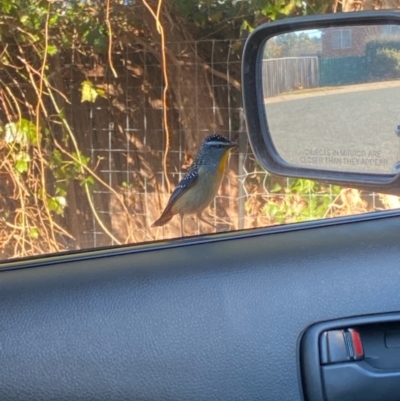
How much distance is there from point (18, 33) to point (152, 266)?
12.9 feet

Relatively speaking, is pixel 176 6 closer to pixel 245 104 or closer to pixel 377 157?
pixel 245 104

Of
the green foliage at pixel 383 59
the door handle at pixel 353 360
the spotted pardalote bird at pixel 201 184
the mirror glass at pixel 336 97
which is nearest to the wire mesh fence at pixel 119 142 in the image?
the spotted pardalote bird at pixel 201 184

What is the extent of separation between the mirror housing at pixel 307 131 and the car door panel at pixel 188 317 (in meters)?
0.36

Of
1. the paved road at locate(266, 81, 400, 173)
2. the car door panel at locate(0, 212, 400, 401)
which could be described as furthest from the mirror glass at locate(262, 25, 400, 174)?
the car door panel at locate(0, 212, 400, 401)

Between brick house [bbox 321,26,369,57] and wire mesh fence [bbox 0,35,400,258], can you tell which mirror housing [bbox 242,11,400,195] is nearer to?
brick house [bbox 321,26,369,57]

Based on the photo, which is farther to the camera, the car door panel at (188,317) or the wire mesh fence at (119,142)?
the wire mesh fence at (119,142)

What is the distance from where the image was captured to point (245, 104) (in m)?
2.51

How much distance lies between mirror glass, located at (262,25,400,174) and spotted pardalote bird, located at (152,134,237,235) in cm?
84

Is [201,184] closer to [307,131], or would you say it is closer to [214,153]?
[214,153]

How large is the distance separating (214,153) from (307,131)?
1212mm

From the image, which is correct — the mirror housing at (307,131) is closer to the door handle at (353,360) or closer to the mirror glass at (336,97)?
the mirror glass at (336,97)

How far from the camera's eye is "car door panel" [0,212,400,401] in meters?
1.62

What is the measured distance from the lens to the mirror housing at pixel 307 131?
6.93 feet

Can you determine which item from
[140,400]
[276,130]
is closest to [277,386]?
[140,400]
